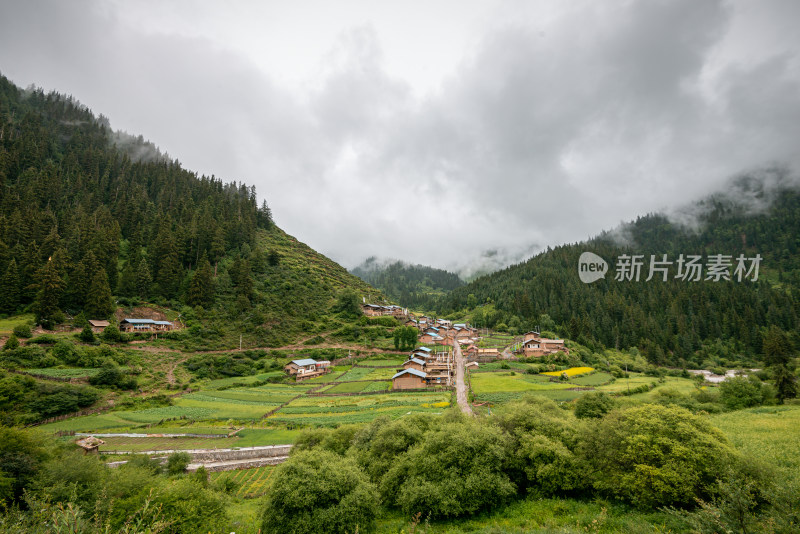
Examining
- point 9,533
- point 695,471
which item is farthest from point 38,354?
point 695,471

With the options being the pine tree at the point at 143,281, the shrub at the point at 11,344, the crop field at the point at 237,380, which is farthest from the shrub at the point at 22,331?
the crop field at the point at 237,380

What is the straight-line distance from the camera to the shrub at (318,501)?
1661 cm

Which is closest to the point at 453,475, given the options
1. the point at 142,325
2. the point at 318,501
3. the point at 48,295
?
the point at 318,501

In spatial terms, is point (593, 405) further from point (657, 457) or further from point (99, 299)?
point (99, 299)

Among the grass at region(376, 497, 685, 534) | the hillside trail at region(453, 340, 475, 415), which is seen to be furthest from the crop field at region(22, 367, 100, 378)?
the hillside trail at region(453, 340, 475, 415)

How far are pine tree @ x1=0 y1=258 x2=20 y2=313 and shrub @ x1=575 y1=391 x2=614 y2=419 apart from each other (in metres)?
87.2

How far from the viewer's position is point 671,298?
12019cm

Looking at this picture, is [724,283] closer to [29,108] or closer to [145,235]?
[145,235]

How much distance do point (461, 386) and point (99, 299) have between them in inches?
2711

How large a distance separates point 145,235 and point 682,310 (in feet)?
582

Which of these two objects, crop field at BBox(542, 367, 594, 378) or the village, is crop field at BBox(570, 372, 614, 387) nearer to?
crop field at BBox(542, 367, 594, 378)

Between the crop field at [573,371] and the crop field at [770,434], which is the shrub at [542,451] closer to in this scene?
the crop field at [770,434]

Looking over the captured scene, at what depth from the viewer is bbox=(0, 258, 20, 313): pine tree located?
51219 mm

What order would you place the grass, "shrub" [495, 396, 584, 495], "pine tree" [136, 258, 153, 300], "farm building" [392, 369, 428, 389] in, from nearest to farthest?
the grass → "shrub" [495, 396, 584, 495] → "farm building" [392, 369, 428, 389] → "pine tree" [136, 258, 153, 300]
